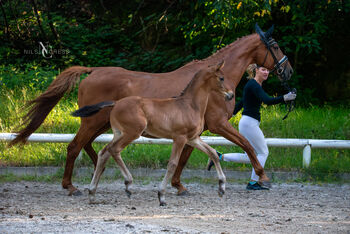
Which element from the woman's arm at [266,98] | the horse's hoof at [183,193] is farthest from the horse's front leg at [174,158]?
the woman's arm at [266,98]

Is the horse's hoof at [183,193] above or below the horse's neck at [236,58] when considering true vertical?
below

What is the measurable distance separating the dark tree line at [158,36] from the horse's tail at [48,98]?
525 centimetres

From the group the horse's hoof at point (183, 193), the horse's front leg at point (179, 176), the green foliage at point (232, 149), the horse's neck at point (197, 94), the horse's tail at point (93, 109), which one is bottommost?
the green foliage at point (232, 149)

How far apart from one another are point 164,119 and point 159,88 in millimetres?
1008

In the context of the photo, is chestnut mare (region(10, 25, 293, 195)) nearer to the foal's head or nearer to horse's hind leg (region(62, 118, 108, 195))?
horse's hind leg (region(62, 118, 108, 195))

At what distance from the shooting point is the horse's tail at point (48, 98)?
7.75m

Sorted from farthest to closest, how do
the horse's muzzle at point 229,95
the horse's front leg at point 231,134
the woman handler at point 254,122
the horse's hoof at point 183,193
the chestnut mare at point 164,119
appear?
the woman handler at point 254,122 < the horse's hoof at point 183,193 < the horse's front leg at point 231,134 < the horse's muzzle at point 229,95 < the chestnut mare at point 164,119

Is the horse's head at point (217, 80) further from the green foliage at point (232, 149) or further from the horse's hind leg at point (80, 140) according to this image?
the green foliage at point (232, 149)

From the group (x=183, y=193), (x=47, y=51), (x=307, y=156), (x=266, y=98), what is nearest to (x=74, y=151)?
(x=183, y=193)

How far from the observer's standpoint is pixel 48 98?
780 centimetres

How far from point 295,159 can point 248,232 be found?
14.1 feet

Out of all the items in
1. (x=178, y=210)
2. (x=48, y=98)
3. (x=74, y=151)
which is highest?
(x=48, y=98)

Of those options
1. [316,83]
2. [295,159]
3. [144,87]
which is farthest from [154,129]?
[316,83]

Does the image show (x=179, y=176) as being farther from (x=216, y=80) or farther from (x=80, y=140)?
(x=216, y=80)
